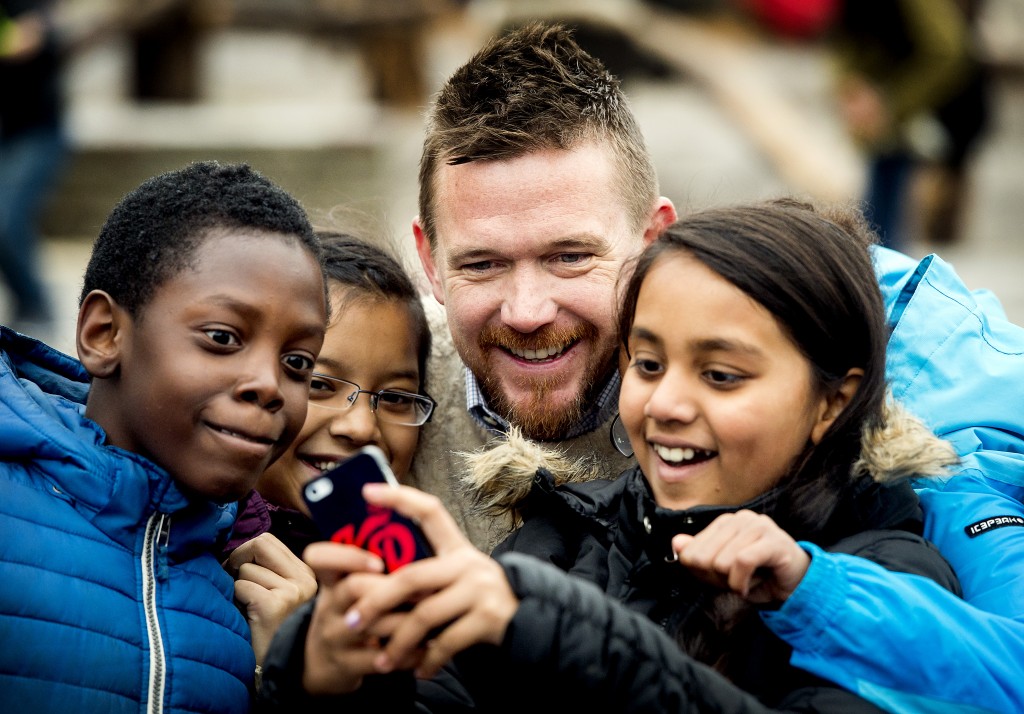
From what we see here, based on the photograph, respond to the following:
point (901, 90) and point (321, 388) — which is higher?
point (901, 90)

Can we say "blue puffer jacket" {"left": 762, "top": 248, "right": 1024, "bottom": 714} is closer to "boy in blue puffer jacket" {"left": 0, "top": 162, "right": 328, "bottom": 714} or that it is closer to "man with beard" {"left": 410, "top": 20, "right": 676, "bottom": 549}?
"man with beard" {"left": 410, "top": 20, "right": 676, "bottom": 549}

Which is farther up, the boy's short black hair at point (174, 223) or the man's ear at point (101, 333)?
the boy's short black hair at point (174, 223)

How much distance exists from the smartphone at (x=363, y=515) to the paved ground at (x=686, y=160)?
876 cm

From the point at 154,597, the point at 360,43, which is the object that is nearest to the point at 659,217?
the point at 154,597

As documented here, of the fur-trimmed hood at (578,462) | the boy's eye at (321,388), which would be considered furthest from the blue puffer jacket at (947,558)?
the boy's eye at (321,388)

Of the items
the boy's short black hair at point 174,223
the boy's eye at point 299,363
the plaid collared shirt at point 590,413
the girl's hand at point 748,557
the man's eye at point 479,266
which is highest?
the boy's short black hair at point 174,223

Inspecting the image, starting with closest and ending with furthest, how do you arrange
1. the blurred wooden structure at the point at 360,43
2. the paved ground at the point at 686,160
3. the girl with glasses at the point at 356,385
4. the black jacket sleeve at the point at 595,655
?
the black jacket sleeve at the point at 595,655
the girl with glasses at the point at 356,385
the paved ground at the point at 686,160
the blurred wooden structure at the point at 360,43

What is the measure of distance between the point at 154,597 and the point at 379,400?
40.0 inches

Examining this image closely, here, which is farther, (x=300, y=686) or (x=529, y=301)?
(x=529, y=301)

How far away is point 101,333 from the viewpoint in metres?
2.37

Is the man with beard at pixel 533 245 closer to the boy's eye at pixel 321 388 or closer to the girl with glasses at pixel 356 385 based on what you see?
the girl with glasses at pixel 356 385

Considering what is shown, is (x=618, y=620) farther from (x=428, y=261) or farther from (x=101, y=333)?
(x=428, y=261)

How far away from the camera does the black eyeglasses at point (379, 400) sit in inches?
121

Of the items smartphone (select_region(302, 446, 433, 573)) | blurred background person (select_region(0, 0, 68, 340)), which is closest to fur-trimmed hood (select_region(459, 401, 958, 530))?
smartphone (select_region(302, 446, 433, 573))
